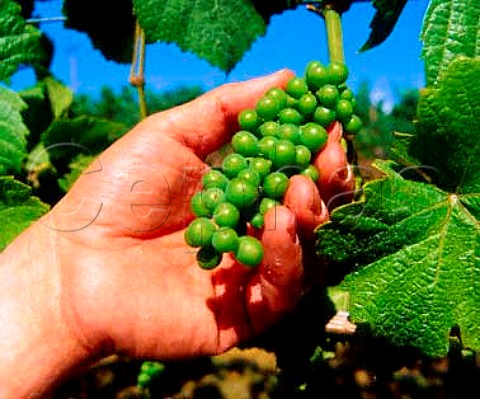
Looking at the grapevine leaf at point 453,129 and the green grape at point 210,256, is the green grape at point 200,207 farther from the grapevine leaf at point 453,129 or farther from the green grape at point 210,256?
the grapevine leaf at point 453,129

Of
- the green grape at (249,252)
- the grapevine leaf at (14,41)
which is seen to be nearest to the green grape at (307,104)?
the green grape at (249,252)

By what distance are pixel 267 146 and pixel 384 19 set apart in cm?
47

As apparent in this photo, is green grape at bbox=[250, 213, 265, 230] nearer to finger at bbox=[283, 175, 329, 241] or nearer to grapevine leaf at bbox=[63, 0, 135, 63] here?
finger at bbox=[283, 175, 329, 241]

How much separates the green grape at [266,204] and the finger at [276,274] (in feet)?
0.03

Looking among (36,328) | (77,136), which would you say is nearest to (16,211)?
(36,328)

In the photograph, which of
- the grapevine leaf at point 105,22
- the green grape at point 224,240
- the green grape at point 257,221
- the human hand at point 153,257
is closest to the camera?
the green grape at point 224,240

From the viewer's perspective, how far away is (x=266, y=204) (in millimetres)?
1508

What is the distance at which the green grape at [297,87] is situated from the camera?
162 centimetres

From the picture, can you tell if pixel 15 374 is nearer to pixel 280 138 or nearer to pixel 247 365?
pixel 280 138

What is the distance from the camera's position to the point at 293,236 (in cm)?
151

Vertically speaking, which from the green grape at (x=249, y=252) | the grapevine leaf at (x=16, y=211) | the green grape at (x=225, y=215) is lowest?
the grapevine leaf at (x=16, y=211)

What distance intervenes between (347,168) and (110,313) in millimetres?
669

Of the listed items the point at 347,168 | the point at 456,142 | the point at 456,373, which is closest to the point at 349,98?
the point at 347,168

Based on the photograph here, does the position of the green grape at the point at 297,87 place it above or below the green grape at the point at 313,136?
above
